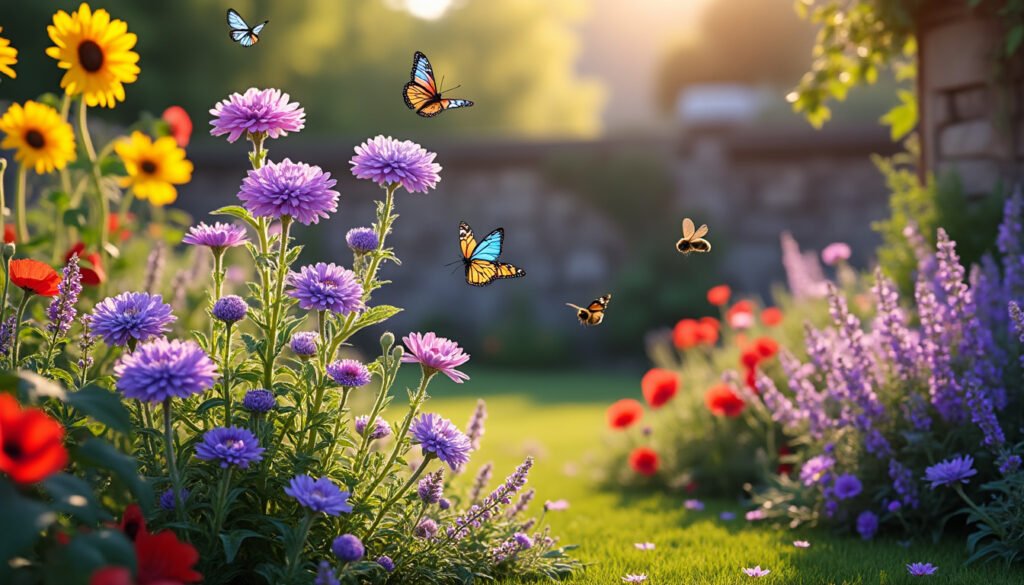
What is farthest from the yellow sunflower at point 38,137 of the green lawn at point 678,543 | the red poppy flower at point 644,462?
the red poppy flower at point 644,462

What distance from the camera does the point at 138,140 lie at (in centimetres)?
387

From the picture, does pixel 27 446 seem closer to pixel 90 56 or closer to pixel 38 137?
pixel 90 56

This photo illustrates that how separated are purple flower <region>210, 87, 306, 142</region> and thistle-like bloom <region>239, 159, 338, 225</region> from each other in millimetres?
115

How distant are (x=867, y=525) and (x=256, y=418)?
2307mm

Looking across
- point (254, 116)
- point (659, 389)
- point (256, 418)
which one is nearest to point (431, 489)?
point (256, 418)

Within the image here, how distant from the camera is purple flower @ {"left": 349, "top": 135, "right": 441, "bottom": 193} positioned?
7.78ft

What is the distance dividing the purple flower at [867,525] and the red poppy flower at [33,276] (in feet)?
9.16

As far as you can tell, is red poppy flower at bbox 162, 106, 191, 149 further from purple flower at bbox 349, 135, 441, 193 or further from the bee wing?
the bee wing

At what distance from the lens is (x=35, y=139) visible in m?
3.25

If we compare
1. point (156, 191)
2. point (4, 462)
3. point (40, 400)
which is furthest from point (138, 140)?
point (4, 462)

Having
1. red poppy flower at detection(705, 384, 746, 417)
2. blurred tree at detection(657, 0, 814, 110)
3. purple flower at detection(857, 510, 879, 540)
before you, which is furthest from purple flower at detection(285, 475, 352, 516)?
blurred tree at detection(657, 0, 814, 110)

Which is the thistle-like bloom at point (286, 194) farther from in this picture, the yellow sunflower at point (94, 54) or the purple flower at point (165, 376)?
the yellow sunflower at point (94, 54)

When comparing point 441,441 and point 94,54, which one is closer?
point 441,441

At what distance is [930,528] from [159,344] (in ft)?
9.44
